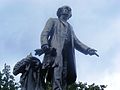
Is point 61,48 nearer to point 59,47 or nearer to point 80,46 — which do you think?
point 59,47

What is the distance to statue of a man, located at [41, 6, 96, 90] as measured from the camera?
1056cm

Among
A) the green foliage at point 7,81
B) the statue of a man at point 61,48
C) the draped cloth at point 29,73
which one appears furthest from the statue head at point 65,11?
the green foliage at point 7,81

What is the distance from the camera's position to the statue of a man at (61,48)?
10.6 meters

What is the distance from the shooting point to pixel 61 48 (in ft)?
35.7

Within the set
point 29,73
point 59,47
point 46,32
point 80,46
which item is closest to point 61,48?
point 59,47

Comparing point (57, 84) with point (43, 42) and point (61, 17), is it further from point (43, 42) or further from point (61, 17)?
point (61, 17)

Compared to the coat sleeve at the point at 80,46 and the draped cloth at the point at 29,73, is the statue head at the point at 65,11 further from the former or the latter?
the draped cloth at the point at 29,73

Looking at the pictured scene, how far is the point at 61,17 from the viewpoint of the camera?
38.2ft

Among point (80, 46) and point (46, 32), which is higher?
point (46, 32)

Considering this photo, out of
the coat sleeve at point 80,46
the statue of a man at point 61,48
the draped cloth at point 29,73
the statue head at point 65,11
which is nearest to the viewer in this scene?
Answer: the draped cloth at point 29,73

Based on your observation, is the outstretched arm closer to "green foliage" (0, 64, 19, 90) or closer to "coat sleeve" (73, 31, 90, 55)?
"coat sleeve" (73, 31, 90, 55)

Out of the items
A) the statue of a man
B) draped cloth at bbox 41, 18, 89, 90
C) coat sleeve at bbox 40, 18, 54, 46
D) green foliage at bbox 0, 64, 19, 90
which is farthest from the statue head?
green foliage at bbox 0, 64, 19, 90

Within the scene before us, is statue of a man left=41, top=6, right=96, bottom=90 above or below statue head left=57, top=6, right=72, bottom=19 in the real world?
below

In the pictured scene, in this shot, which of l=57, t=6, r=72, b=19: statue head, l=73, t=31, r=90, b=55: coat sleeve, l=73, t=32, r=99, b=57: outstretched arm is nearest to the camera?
l=73, t=32, r=99, b=57: outstretched arm
